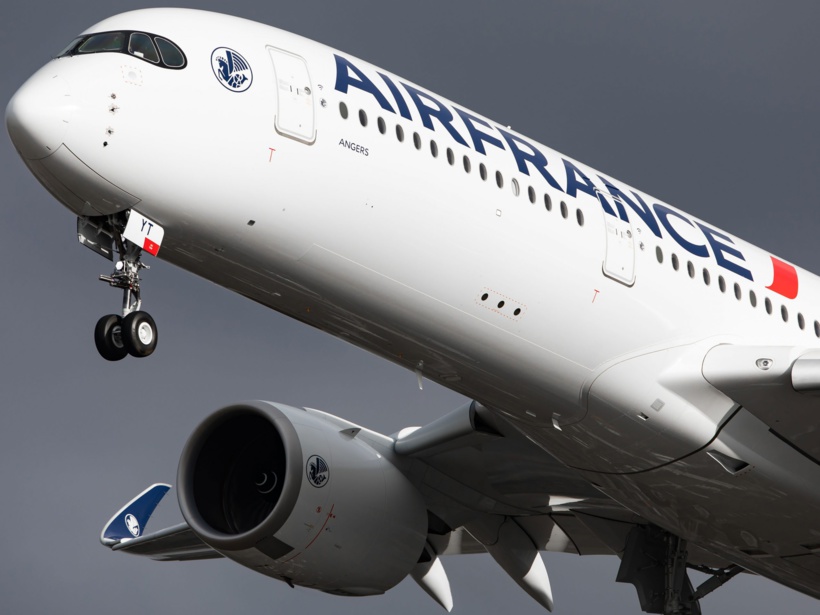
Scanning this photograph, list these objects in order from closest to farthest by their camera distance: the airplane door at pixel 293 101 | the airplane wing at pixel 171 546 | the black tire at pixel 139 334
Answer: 1. the black tire at pixel 139 334
2. the airplane door at pixel 293 101
3. the airplane wing at pixel 171 546

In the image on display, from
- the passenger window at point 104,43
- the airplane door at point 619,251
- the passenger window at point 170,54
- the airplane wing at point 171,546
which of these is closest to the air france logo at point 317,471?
the airplane wing at point 171,546

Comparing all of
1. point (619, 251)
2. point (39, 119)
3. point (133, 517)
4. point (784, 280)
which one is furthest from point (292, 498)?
point (39, 119)

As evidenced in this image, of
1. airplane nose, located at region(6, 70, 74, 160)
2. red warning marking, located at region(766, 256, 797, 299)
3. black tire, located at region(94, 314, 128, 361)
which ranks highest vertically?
red warning marking, located at region(766, 256, 797, 299)

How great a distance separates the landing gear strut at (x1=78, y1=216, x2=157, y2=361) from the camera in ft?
47.7

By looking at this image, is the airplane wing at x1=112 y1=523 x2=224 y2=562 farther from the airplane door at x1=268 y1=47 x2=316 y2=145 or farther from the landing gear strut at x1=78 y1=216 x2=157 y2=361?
the airplane door at x1=268 y1=47 x2=316 y2=145

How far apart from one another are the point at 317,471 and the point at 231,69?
7204mm

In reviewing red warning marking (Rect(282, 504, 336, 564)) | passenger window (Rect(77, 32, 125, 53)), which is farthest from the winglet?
passenger window (Rect(77, 32, 125, 53))

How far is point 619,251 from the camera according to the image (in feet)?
57.5

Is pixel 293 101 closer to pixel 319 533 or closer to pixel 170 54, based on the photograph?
pixel 170 54

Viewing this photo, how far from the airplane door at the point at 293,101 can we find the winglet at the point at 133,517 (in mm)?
10330

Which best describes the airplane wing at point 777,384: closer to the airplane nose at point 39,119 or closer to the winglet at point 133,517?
the airplane nose at point 39,119

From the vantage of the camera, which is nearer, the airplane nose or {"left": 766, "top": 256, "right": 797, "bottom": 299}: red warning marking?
the airplane nose

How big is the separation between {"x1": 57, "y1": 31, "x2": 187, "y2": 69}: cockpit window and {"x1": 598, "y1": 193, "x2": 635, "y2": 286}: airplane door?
216 inches

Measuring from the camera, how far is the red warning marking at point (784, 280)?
19828mm
